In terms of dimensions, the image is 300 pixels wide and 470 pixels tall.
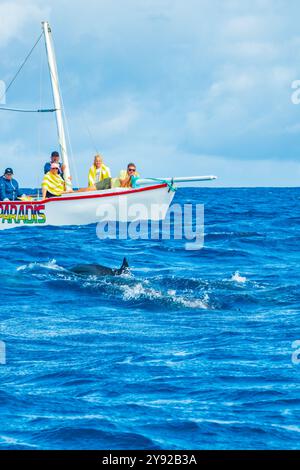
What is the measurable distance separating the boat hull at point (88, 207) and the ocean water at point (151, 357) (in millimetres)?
11535

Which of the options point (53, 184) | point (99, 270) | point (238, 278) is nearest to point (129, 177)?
point (53, 184)

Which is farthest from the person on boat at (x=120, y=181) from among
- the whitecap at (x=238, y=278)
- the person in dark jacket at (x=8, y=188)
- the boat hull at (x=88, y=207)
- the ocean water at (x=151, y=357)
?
the whitecap at (x=238, y=278)

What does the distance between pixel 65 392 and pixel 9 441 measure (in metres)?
1.82

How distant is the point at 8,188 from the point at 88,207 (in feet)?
11.4

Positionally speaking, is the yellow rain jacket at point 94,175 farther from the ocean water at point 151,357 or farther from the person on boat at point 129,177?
the ocean water at point 151,357

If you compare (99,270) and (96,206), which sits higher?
(96,206)

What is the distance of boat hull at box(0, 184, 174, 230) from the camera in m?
37.4

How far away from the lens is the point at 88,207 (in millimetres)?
38094

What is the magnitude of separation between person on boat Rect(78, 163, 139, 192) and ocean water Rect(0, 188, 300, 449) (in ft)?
37.9

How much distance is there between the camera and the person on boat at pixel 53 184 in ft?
124

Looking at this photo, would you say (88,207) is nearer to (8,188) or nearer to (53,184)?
(53,184)

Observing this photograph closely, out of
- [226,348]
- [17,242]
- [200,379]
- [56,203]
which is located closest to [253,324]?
[226,348]
